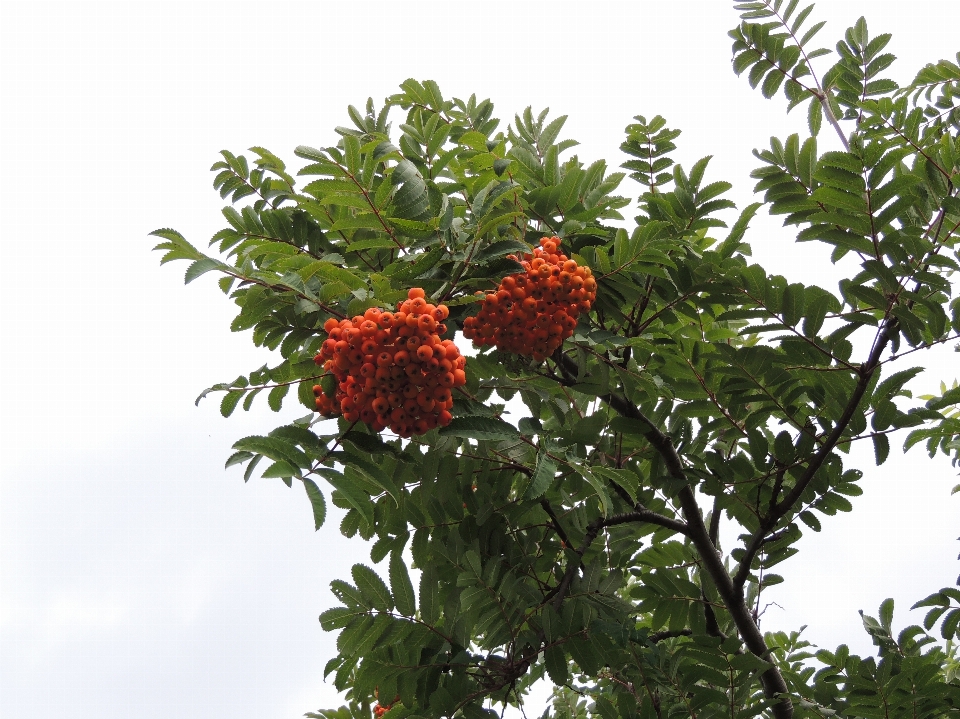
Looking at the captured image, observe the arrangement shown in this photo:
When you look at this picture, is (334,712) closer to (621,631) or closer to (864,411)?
(621,631)

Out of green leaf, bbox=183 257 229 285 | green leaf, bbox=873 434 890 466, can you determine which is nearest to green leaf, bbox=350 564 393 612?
green leaf, bbox=183 257 229 285

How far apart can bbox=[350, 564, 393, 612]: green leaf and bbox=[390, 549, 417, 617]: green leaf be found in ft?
0.12

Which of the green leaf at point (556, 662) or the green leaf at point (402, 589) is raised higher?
the green leaf at point (402, 589)

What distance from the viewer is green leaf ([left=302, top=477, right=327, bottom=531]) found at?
93.7 inches

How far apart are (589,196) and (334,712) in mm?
2960

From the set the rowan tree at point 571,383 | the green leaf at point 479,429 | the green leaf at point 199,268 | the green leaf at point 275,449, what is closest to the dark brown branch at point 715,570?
the rowan tree at point 571,383

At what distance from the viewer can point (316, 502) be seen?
7.86 feet

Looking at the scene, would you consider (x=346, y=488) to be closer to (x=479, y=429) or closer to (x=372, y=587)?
(x=479, y=429)

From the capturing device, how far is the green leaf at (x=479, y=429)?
2.62 metres

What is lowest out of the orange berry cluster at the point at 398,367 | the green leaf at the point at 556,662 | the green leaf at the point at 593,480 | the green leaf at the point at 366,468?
the green leaf at the point at 556,662

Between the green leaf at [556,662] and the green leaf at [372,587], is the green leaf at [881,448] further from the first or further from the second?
the green leaf at [372,587]

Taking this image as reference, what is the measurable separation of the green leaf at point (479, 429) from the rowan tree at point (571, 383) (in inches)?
0.4

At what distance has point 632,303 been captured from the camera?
327 cm

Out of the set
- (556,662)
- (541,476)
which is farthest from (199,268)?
(556,662)
